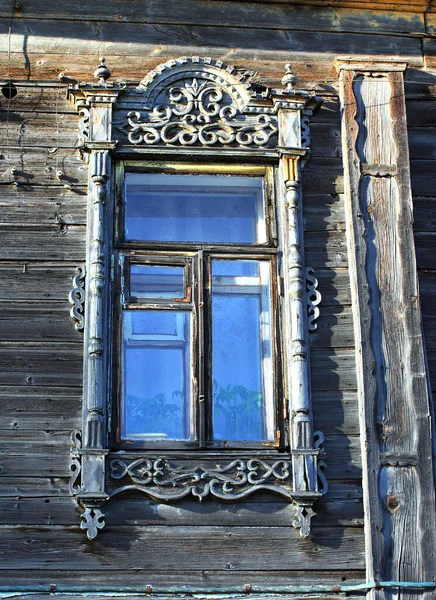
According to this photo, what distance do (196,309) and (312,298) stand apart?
23.8 inches

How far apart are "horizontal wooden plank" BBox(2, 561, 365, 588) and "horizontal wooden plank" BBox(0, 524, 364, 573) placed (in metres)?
0.02

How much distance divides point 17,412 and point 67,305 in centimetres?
61

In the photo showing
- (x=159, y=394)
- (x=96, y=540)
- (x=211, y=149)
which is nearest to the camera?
(x=96, y=540)

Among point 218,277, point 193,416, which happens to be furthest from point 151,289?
point 193,416

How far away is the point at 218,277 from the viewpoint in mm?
5727

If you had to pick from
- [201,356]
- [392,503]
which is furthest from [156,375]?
[392,503]

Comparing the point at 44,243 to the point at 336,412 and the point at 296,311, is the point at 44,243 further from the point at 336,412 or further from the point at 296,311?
the point at 336,412

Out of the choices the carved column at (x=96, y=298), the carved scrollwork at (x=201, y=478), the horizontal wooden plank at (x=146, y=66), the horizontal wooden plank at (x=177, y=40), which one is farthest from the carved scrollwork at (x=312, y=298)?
the horizontal wooden plank at (x=177, y=40)

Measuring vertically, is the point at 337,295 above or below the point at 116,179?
below

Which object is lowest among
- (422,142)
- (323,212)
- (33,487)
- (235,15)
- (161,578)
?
(161,578)

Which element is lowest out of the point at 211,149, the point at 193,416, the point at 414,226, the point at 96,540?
the point at 96,540

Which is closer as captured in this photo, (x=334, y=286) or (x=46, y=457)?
(x=46, y=457)

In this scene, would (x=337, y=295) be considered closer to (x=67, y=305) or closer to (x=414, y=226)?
(x=414, y=226)

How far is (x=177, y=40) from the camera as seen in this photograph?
243 inches
